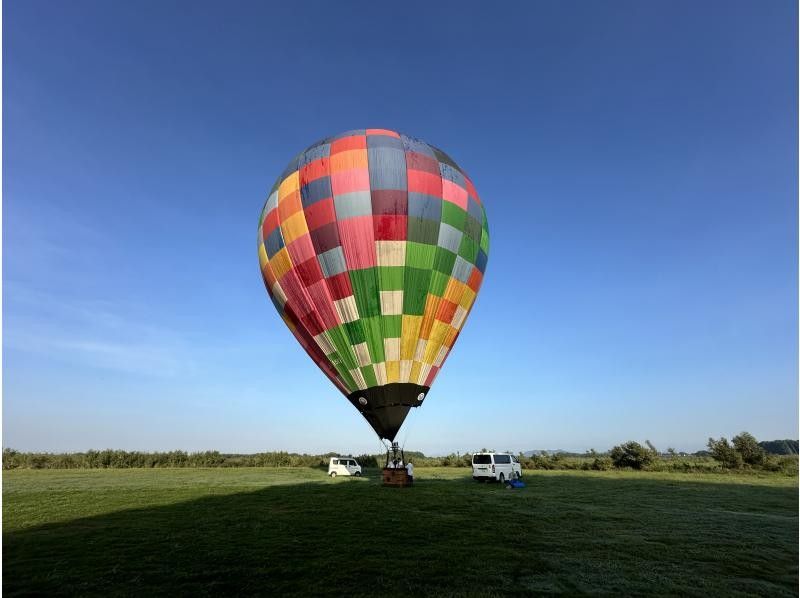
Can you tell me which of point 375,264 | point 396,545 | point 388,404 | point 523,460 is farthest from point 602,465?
point 396,545

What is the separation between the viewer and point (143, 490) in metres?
18.0

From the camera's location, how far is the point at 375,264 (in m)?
16.7

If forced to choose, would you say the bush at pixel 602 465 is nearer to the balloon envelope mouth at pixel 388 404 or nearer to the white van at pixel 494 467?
the white van at pixel 494 467

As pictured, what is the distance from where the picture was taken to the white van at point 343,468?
1121 inches

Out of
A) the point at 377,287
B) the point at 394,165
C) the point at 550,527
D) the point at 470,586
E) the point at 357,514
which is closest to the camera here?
the point at 470,586

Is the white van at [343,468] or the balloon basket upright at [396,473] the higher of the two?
the white van at [343,468]

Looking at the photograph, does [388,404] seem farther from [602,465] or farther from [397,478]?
[602,465]

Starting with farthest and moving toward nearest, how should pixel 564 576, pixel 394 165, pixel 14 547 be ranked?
pixel 394 165 < pixel 14 547 < pixel 564 576

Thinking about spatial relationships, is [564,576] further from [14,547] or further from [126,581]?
[14,547]

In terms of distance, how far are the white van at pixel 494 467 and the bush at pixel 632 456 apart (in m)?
15.7

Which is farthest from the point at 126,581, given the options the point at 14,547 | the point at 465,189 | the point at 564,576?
the point at 465,189

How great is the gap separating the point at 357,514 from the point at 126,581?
6470 millimetres

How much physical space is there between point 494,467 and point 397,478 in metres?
6.19

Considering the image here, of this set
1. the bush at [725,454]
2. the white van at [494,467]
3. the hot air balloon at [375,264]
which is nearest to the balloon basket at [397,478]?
the hot air balloon at [375,264]
